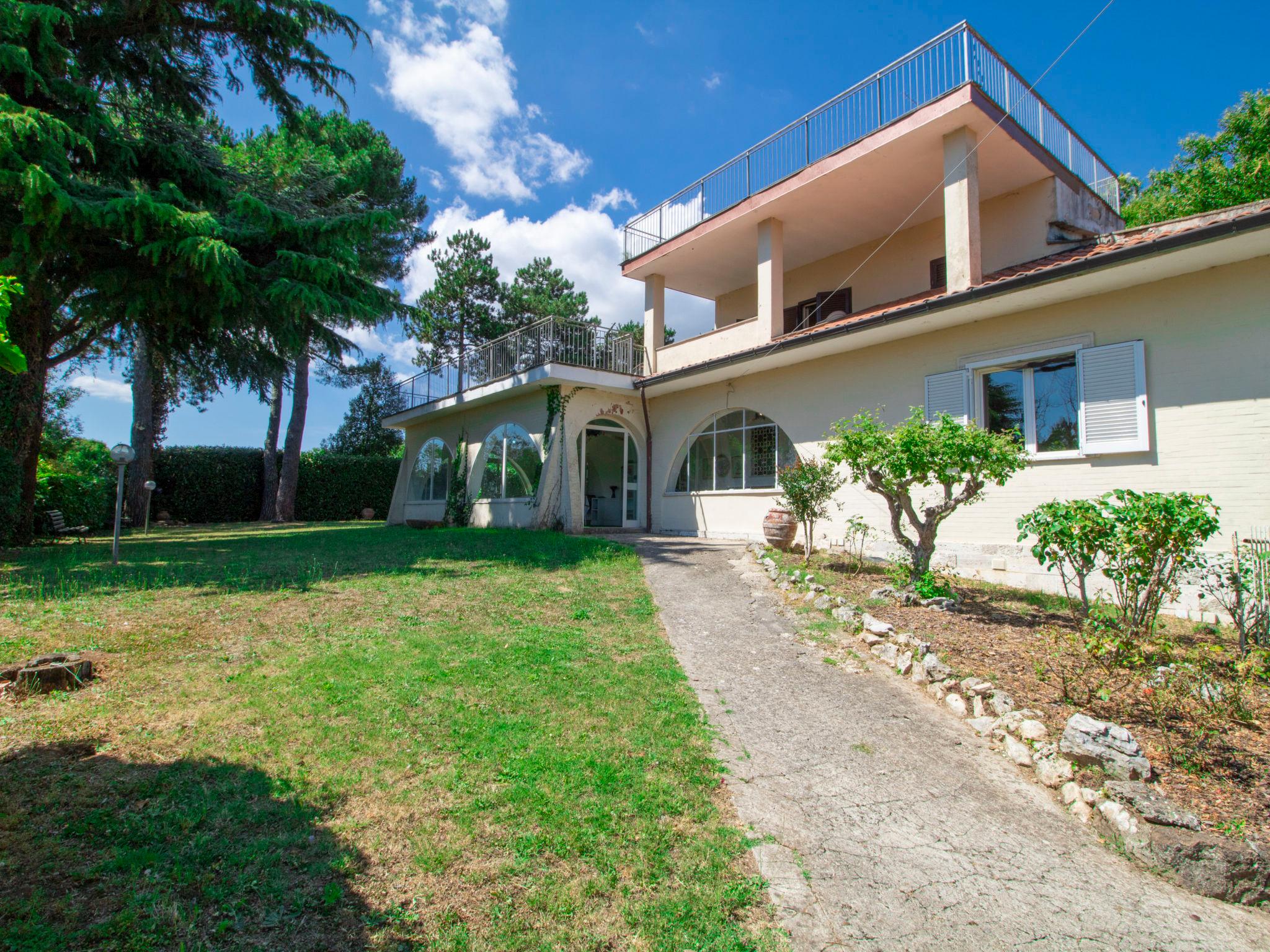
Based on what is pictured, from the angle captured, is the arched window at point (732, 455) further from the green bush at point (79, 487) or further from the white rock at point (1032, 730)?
the green bush at point (79, 487)

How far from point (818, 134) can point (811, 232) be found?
1.86m

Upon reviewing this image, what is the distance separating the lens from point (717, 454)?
43.7 feet

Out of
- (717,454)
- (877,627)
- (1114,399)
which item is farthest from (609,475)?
(877,627)

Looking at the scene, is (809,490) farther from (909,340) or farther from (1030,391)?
(1030,391)

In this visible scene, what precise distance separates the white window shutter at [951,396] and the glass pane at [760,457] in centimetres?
313

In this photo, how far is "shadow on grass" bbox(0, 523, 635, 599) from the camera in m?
7.55

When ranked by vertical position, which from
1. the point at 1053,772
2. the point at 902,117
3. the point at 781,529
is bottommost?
the point at 1053,772

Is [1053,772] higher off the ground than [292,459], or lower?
lower

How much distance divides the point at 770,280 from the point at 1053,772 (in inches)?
395

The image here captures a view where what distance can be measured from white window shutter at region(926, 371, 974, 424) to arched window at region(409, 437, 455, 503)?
13.2m

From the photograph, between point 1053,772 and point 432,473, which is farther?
point 432,473

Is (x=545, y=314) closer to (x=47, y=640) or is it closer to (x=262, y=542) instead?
(x=262, y=542)

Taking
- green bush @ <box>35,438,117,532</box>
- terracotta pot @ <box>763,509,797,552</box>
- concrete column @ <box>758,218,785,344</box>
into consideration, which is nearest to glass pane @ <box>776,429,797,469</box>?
terracotta pot @ <box>763,509,797,552</box>

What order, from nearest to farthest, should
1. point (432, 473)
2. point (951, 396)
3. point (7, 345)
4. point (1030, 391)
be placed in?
point (7, 345), point (1030, 391), point (951, 396), point (432, 473)
